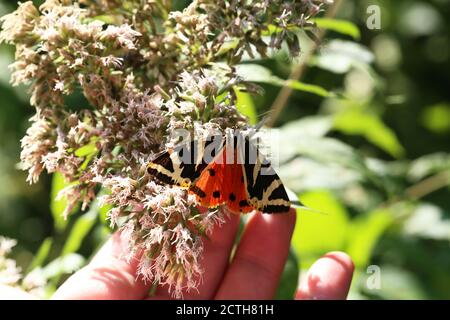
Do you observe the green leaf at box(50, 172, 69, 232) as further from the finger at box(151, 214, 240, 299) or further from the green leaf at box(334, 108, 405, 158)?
the green leaf at box(334, 108, 405, 158)

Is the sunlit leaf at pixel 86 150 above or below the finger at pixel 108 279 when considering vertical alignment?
above

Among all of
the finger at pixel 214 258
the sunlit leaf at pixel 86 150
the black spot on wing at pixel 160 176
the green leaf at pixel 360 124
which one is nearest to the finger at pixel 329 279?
the finger at pixel 214 258

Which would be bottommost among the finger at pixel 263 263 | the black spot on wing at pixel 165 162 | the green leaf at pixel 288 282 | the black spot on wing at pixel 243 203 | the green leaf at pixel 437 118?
the green leaf at pixel 437 118

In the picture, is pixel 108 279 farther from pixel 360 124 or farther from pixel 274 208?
pixel 360 124

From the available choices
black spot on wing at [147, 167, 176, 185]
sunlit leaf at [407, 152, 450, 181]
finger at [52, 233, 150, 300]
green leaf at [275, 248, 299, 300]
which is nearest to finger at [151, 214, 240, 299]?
finger at [52, 233, 150, 300]

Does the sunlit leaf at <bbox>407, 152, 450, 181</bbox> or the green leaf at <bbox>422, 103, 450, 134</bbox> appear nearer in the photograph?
the sunlit leaf at <bbox>407, 152, 450, 181</bbox>

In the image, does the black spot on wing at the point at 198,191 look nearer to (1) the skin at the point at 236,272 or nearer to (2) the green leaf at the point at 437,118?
(1) the skin at the point at 236,272
